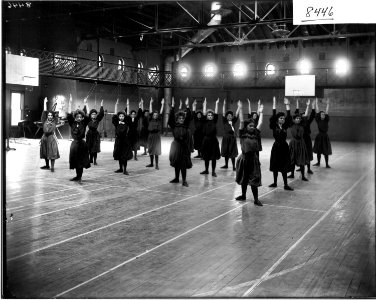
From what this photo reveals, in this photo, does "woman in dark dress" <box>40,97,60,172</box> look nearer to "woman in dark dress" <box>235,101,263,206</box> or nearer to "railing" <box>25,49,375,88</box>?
"woman in dark dress" <box>235,101,263,206</box>

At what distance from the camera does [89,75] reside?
2352 cm

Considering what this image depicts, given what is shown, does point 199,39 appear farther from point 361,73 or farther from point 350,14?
point 350,14

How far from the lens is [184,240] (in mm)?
5691

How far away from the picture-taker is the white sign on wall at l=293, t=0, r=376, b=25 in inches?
167

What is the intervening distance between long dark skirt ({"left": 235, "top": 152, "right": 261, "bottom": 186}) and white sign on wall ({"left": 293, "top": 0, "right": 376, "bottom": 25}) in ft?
11.7

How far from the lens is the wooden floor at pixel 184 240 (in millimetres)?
4203

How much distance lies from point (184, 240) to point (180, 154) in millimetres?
4028

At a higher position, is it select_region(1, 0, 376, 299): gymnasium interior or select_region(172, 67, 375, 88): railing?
select_region(172, 67, 375, 88): railing

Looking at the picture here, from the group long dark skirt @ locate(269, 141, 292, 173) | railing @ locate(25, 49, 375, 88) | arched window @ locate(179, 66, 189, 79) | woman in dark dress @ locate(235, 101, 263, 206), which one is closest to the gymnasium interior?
woman in dark dress @ locate(235, 101, 263, 206)

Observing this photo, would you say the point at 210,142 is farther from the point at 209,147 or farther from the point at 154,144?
the point at 154,144

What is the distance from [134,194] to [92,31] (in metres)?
17.6

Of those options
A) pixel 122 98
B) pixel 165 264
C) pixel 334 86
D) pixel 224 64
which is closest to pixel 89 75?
pixel 122 98

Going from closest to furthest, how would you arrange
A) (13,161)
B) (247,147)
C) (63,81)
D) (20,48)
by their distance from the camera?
(247,147) < (13,161) < (20,48) < (63,81)

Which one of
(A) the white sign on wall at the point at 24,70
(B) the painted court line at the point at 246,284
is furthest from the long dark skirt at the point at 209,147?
(A) the white sign on wall at the point at 24,70
